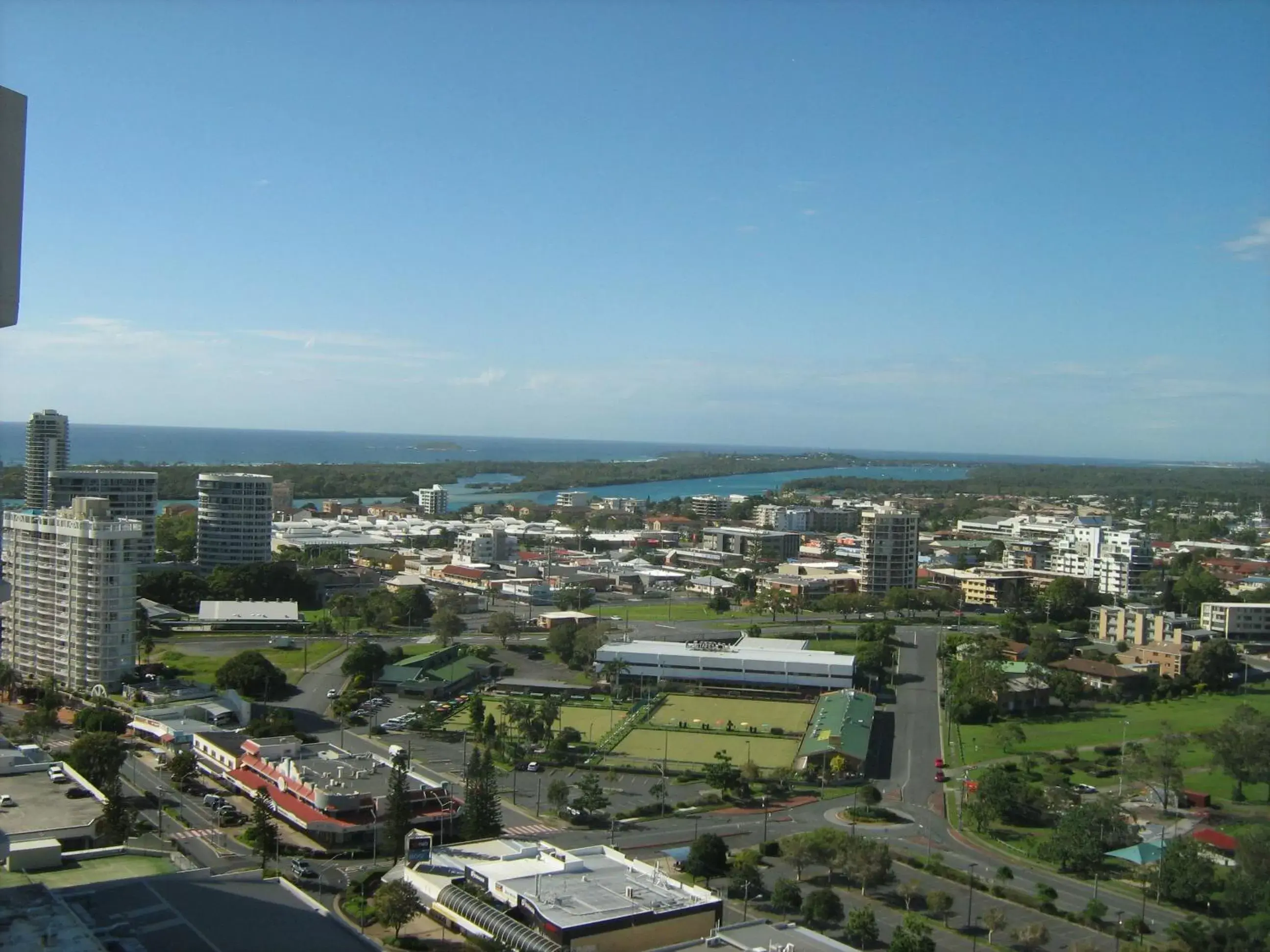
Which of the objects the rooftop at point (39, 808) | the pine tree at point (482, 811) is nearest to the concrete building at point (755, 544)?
the pine tree at point (482, 811)

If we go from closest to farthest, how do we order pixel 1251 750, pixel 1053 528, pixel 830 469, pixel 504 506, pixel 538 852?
1. pixel 538 852
2. pixel 1251 750
3. pixel 1053 528
4. pixel 504 506
5. pixel 830 469

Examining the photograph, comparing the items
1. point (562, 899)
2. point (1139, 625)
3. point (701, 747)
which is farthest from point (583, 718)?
point (1139, 625)

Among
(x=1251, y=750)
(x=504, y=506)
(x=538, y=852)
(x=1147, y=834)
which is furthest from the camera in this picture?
(x=504, y=506)

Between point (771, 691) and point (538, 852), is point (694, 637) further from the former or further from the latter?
point (538, 852)

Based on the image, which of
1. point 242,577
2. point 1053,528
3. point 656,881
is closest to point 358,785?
point 656,881

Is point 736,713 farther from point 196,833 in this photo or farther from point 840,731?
point 196,833

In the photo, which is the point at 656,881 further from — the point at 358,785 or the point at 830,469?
the point at 830,469

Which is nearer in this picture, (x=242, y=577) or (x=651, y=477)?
(x=242, y=577)
